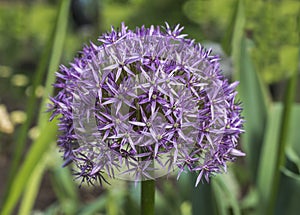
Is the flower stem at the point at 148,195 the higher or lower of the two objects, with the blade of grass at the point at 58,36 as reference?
lower

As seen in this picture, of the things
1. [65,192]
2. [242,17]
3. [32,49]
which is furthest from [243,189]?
[32,49]

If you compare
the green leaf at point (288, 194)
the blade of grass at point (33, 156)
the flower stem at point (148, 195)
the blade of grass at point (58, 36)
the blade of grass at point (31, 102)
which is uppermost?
the blade of grass at point (58, 36)

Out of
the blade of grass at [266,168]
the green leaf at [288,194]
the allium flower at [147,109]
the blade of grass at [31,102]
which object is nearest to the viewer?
the allium flower at [147,109]

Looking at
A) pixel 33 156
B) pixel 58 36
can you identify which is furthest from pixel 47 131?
pixel 58 36

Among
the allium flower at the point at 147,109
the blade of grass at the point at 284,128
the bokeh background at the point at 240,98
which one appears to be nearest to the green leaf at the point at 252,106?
the bokeh background at the point at 240,98

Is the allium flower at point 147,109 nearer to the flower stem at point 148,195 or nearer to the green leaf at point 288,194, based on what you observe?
the flower stem at point 148,195

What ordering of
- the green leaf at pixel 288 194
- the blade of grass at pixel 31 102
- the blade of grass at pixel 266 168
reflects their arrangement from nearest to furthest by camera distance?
the green leaf at pixel 288 194
the blade of grass at pixel 31 102
the blade of grass at pixel 266 168
